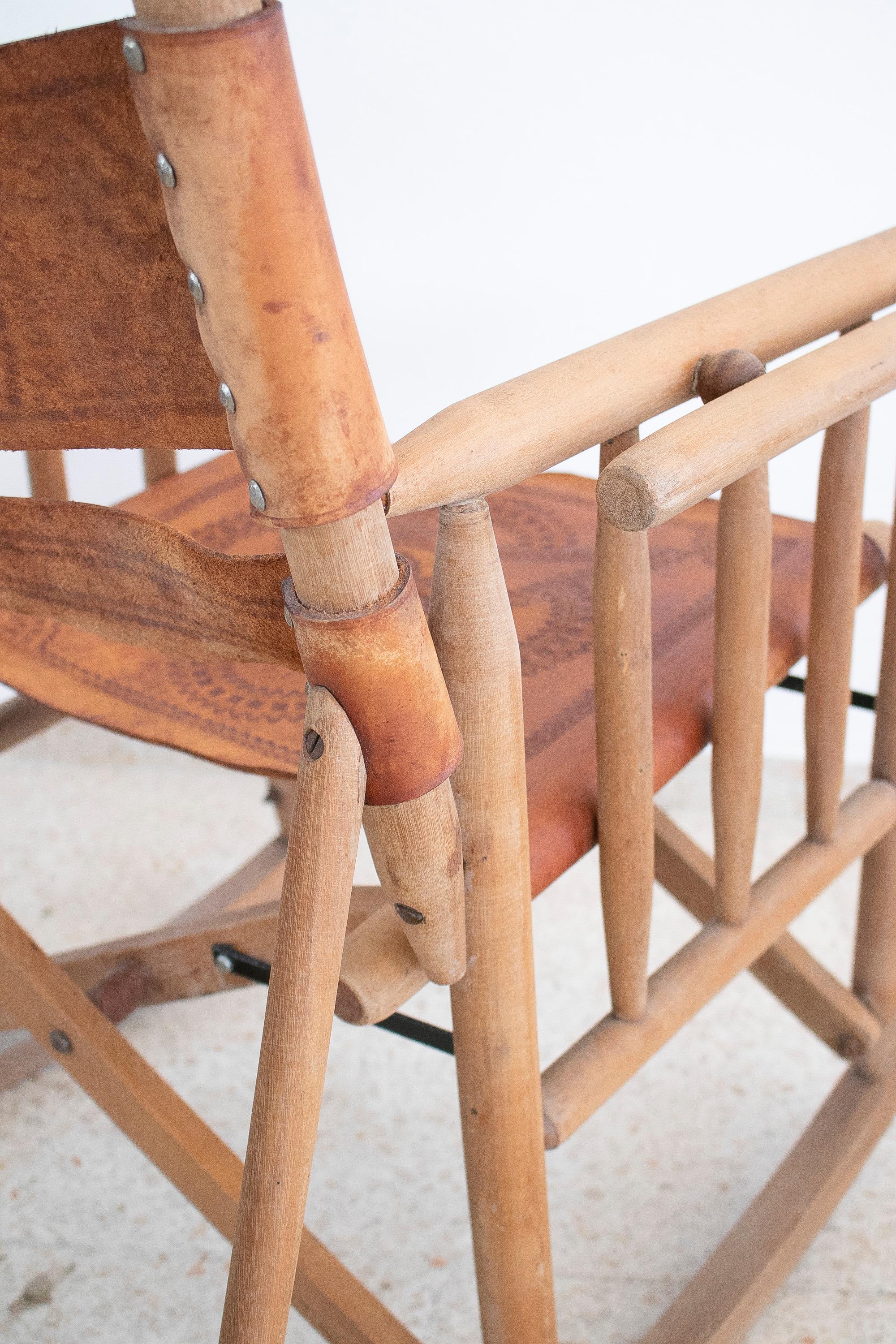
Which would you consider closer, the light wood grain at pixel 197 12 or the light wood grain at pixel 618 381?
the light wood grain at pixel 197 12

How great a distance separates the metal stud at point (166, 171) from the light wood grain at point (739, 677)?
32 centimetres

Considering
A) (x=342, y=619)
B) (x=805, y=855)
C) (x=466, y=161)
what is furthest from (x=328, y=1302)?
(x=466, y=161)

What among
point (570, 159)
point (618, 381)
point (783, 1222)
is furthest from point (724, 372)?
point (570, 159)

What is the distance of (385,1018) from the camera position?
64cm

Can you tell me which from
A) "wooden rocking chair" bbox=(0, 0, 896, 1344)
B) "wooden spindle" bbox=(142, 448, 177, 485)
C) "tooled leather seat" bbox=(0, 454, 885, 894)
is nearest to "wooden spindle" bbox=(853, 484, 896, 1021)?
"wooden rocking chair" bbox=(0, 0, 896, 1344)

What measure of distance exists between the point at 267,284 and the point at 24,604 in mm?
288

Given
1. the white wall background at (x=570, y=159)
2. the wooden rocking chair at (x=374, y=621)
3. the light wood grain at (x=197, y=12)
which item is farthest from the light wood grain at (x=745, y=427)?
the white wall background at (x=570, y=159)

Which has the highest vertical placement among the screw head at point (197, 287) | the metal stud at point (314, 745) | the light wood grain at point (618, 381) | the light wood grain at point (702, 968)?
the screw head at point (197, 287)

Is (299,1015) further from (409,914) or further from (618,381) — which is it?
(618,381)

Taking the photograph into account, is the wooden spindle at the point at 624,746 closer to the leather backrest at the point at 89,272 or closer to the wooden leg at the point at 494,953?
the wooden leg at the point at 494,953

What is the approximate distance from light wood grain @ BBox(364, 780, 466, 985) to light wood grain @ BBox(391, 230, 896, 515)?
13 centimetres

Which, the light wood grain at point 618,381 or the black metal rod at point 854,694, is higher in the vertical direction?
the light wood grain at point 618,381

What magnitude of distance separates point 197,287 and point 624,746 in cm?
35

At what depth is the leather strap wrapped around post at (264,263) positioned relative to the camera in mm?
358
